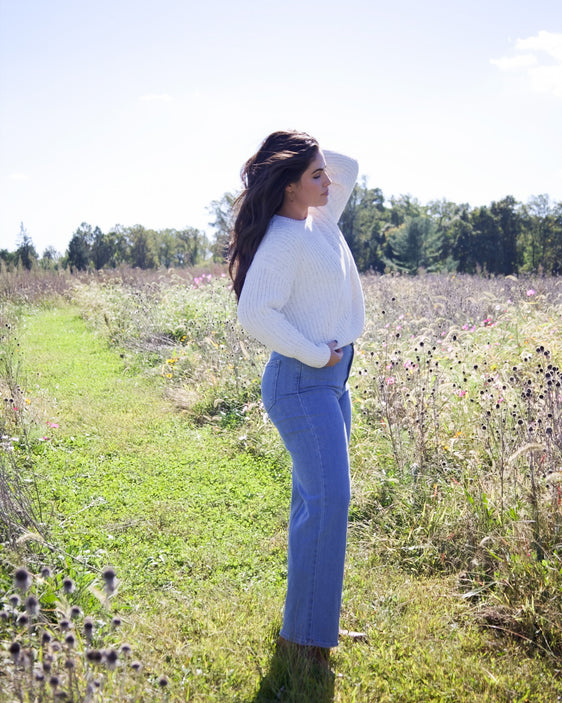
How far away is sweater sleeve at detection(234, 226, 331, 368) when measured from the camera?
2156mm

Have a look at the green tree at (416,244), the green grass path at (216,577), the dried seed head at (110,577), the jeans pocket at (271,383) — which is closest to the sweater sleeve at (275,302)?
the jeans pocket at (271,383)

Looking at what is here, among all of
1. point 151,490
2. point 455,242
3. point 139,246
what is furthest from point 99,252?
point 151,490

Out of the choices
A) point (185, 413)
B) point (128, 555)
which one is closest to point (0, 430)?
point (185, 413)

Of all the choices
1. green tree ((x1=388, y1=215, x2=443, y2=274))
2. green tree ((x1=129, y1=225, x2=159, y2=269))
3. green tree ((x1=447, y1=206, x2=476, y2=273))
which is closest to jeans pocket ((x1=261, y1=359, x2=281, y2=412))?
green tree ((x1=388, y1=215, x2=443, y2=274))

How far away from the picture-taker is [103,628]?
2.44m

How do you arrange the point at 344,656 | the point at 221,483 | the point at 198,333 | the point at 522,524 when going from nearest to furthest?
the point at 344,656, the point at 522,524, the point at 221,483, the point at 198,333

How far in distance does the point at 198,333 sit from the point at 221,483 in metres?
4.63

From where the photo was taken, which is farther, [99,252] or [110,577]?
[99,252]

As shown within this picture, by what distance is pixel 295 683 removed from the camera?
2.21 metres

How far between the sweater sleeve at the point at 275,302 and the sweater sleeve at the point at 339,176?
68cm

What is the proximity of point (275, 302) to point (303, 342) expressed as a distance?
0.19 meters

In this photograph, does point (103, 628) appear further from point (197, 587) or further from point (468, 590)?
point (468, 590)

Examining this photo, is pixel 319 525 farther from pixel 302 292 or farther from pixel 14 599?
pixel 14 599

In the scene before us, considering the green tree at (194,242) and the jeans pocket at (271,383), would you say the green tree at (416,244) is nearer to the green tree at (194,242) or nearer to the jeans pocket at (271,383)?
the green tree at (194,242)
